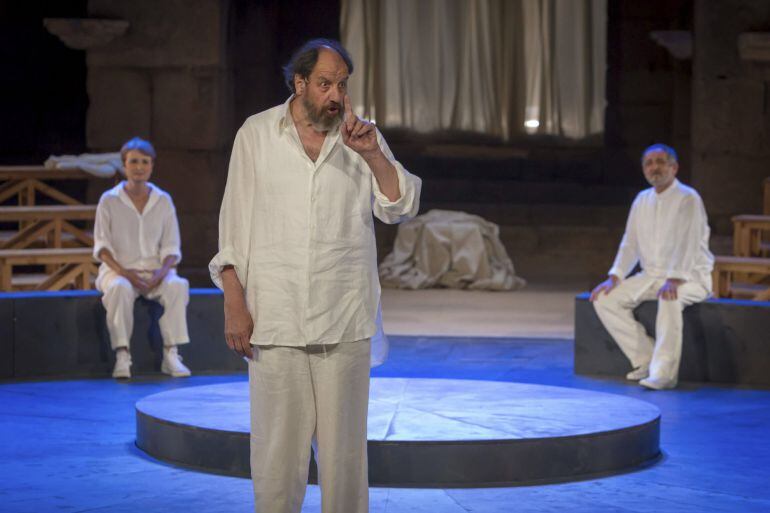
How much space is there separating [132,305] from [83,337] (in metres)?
0.37

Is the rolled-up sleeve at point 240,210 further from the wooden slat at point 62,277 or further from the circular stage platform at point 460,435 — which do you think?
the wooden slat at point 62,277

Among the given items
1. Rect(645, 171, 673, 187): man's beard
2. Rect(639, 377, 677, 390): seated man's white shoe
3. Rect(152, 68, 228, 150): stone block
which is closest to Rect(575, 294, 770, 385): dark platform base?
Rect(639, 377, 677, 390): seated man's white shoe

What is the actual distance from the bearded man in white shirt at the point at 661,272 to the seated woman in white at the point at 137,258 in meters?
2.40

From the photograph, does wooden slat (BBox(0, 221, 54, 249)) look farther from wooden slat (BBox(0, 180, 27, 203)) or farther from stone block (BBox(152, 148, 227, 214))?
stone block (BBox(152, 148, 227, 214))

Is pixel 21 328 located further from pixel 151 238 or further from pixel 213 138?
pixel 213 138

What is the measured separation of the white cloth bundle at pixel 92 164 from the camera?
1025cm

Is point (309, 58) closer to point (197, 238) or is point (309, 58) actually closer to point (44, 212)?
point (44, 212)

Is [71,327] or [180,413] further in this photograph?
[71,327]

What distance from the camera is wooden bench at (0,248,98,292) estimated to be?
345 inches

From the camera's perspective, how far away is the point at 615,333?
7.31 metres

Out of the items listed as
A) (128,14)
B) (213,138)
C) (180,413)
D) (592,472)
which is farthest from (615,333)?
(128,14)

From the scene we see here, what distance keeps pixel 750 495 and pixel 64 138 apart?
1077cm

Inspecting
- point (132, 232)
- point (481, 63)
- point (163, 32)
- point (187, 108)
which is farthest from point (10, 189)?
point (481, 63)

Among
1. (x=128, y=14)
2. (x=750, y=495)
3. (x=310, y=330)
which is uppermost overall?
(x=128, y=14)
